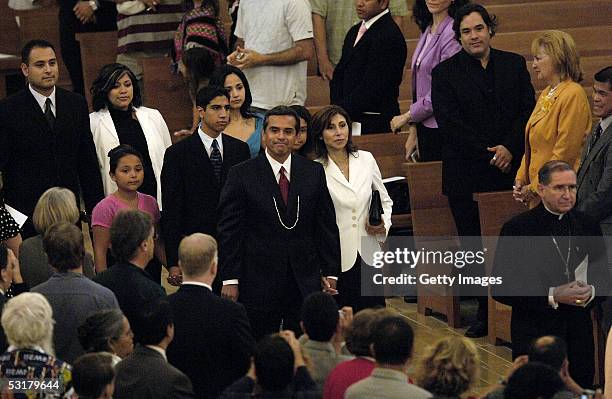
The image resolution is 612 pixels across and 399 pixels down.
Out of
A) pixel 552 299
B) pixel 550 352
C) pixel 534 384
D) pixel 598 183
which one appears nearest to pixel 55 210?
pixel 552 299

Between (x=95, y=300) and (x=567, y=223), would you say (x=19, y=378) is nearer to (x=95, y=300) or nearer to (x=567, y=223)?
(x=95, y=300)

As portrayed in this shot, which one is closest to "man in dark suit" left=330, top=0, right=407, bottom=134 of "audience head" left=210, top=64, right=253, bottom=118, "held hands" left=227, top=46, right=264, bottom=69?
"held hands" left=227, top=46, right=264, bottom=69

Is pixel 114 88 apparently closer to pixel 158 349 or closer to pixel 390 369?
pixel 158 349

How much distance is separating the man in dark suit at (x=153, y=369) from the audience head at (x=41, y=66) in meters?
2.64

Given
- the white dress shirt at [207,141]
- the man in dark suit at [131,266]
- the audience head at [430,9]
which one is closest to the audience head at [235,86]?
the white dress shirt at [207,141]

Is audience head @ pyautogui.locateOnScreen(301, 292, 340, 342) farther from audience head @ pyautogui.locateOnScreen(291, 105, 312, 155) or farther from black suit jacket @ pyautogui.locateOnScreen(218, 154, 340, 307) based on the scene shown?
audience head @ pyautogui.locateOnScreen(291, 105, 312, 155)

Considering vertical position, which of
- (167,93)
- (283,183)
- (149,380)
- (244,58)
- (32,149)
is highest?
(244,58)

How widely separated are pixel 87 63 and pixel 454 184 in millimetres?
3616

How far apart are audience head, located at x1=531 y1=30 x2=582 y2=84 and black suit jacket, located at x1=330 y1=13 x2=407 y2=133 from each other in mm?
1343

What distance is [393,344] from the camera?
5.23 metres

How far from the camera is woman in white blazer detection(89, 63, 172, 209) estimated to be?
8086mm

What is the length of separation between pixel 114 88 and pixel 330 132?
1279mm

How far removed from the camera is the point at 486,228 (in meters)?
8.41

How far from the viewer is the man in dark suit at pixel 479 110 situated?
853 cm
